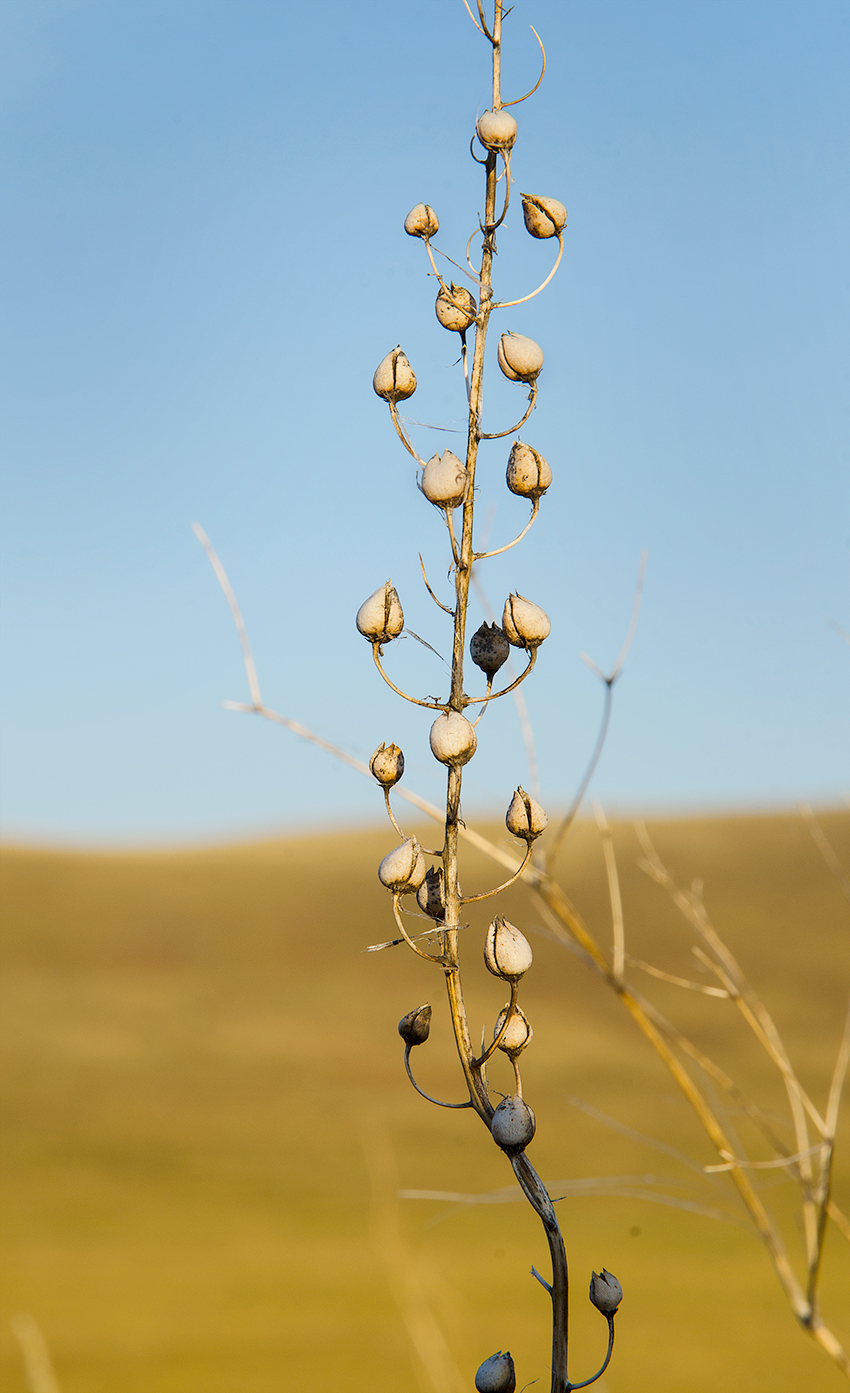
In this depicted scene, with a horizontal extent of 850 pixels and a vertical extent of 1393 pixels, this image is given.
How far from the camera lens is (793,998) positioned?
7422mm

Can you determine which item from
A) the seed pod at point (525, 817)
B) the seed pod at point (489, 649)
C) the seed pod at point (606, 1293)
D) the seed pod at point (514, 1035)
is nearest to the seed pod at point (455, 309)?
the seed pod at point (489, 649)

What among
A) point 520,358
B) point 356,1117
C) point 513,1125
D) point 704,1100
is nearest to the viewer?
point 513,1125

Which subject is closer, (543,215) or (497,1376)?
(497,1376)

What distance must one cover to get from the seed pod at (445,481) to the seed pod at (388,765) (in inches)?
6.7

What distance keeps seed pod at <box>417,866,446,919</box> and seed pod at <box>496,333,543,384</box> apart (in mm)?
346

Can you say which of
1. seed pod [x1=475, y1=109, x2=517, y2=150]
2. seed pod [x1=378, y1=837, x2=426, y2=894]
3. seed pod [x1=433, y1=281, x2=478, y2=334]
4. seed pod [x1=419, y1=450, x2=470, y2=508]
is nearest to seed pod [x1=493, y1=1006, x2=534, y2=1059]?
seed pod [x1=378, y1=837, x2=426, y2=894]

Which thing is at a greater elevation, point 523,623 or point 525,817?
point 523,623

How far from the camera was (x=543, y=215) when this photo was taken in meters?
0.84

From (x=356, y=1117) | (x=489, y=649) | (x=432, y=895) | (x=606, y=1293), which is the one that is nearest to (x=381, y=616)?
(x=489, y=649)

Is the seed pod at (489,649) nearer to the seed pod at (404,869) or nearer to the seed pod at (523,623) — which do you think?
the seed pod at (523,623)

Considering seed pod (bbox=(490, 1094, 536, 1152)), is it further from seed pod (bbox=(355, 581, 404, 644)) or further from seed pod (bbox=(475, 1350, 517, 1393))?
seed pod (bbox=(355, 581, 404, 644))

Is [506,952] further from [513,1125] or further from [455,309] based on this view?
[455,309]

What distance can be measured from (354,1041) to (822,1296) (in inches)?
154

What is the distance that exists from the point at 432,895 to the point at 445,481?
28 centimetres
